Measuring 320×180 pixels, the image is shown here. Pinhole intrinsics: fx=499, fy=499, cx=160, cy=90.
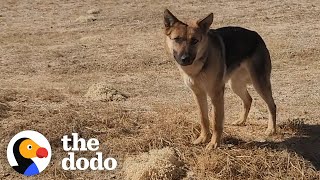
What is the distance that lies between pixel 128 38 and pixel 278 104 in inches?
223

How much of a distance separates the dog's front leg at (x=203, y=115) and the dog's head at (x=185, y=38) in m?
0.77

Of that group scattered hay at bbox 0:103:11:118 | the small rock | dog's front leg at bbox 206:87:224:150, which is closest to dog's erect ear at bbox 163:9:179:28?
dog's front leg at bbox 206:87:224:150

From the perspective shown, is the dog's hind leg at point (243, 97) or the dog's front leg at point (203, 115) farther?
the dog's hind leg at point (243, 97)

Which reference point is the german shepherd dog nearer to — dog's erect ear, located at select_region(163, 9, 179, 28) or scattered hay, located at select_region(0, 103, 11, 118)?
dog's erect ear, located at select_region(163, 9, 179, 28)

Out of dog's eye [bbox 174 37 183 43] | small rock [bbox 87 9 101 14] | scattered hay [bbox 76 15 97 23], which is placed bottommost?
small rock [bbox 87 9 101 14]

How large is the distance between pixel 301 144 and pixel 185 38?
7.15ft

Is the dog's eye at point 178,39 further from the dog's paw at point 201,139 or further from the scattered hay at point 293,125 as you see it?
the scattered hay at point 293,125

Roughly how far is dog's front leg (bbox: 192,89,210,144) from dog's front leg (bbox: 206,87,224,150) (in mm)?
212

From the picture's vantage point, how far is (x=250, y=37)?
645cm

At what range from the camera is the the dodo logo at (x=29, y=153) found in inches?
226

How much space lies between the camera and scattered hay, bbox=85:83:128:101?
26.9ft

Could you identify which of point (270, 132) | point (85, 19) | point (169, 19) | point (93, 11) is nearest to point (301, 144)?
point (270, 132)

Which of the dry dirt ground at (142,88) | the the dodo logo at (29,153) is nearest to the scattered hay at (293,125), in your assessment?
the dry dirt ground at (142,88)

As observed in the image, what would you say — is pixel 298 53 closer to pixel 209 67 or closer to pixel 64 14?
pixel 209 67
